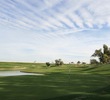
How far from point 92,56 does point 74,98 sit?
401 feet

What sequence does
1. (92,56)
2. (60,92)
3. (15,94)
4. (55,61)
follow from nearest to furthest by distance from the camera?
1. (15,94)
2. (60,92)
3. (92,56)
4. (55,61)

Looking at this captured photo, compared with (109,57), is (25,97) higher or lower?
lower

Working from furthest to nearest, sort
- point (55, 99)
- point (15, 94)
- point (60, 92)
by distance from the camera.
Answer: point (60, 92) → point (15, 94) → point (55, 99)

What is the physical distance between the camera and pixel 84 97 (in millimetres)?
19312

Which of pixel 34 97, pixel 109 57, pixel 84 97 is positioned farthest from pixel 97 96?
pixel 109 57

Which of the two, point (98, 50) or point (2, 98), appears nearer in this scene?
point (2, 98)

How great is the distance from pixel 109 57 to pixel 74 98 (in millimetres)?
113950

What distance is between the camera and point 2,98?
18.7 metres

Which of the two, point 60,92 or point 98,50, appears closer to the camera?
point 60,92

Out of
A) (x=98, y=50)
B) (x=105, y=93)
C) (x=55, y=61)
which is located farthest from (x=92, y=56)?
(x=105, y=93)

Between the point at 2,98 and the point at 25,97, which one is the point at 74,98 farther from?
the point at 2,98

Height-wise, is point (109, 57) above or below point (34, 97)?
above

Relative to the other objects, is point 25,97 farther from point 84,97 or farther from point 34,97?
point 84,97

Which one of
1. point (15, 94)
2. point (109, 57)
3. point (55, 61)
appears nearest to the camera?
point (15, 94)
